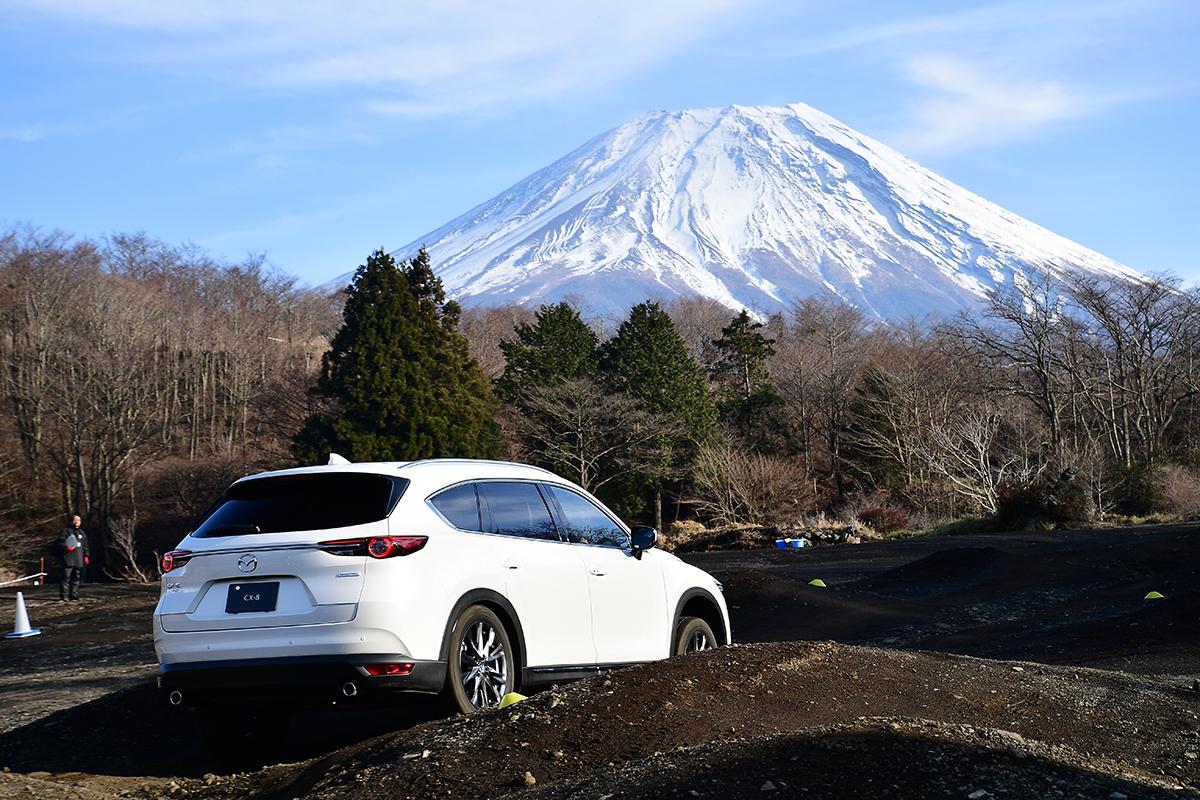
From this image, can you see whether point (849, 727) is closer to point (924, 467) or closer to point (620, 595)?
point (620, 595)

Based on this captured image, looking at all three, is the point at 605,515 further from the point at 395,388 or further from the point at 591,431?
the point at 591,431

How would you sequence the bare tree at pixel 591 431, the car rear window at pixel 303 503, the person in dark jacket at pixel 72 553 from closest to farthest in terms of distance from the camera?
the car rear window at pixel 303 503 → the person in dark jacket at pixel 72 553 → the bare tree at pixel 591 431

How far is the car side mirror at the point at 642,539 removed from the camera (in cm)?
827

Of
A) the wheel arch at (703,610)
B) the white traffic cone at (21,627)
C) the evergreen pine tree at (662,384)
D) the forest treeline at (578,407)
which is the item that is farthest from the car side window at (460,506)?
the evergreen pine tree at (662,384)

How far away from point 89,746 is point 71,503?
151 feet

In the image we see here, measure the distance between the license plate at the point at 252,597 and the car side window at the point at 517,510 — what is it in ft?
4.38

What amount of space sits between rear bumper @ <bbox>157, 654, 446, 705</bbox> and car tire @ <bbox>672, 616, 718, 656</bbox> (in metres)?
2.65

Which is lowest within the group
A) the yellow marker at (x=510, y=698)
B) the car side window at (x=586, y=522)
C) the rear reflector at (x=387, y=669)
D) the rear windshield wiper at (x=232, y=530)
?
the yellow marker at (x=510, y=698)

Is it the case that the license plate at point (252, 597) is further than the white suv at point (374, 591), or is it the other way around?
the license plate at point (252, 597)

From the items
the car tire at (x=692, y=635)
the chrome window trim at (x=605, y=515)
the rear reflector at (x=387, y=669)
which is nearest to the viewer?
the rear reflector at (x=387, y=669)

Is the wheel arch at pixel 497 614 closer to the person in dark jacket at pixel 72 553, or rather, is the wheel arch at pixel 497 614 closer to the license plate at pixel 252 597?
the license plate at pixel 252 597

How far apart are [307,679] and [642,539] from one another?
2.68 metres

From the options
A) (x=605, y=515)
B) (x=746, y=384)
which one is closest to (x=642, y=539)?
(x=605, y=515)

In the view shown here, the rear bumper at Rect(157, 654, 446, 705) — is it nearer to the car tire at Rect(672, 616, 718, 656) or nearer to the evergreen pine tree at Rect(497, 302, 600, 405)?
the car tire at Rect(672, 616, 718, 656)
